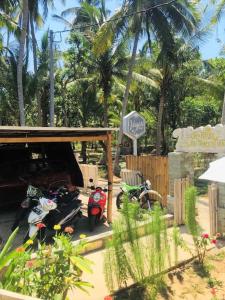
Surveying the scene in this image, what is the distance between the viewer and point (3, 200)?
34.2 feet

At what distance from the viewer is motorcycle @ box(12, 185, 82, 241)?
7170mm

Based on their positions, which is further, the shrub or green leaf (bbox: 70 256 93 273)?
green leaf (bbox: 70 256 93 273)

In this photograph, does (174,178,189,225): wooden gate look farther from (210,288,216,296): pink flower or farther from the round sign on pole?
the round sign on pole

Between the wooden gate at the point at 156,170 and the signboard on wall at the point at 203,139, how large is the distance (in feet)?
2.40

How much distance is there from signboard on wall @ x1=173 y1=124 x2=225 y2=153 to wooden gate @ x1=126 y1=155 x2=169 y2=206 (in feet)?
2.40

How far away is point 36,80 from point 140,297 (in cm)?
2055

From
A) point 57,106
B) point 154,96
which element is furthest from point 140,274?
point 57,106

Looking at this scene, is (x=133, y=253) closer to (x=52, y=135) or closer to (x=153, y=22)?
(x=52, y=135)

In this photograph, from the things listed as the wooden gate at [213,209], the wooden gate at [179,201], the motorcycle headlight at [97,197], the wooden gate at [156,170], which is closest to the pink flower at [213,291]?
the wooden gate at [213,209]

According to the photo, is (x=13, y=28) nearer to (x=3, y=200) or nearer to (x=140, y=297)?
(x=3, y=200)

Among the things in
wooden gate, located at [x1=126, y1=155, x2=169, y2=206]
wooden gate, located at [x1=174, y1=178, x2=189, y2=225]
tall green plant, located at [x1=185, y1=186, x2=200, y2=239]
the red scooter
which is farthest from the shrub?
wooden gate, located at [x1=126, y1=155, x2=169, y2=206]

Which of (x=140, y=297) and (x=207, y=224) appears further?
(x=207, y=224)

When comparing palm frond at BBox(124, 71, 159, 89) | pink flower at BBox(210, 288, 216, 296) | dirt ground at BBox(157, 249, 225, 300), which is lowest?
dirt ground at BBox(157, 249, 225, 300)

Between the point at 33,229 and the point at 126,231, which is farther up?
the point at 126,231
